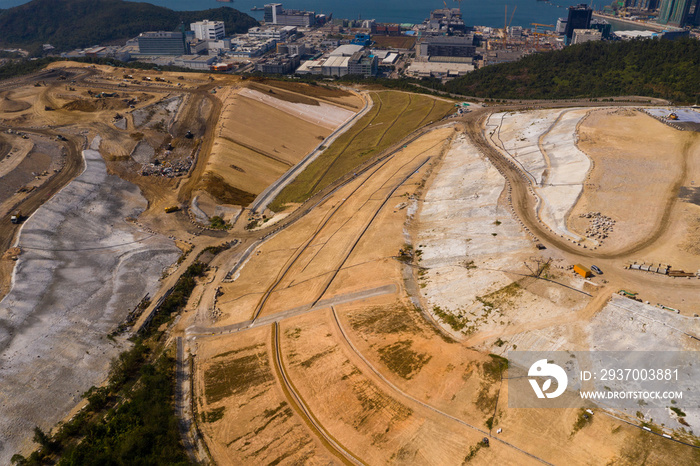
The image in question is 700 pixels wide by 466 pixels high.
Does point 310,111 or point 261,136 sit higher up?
point 310,111

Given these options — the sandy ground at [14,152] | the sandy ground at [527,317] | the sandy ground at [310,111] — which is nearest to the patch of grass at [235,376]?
the sandy ground at [527,317]

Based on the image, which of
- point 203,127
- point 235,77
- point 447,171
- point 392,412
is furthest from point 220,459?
point 235,77

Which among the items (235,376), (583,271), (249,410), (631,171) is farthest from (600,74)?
(249,410)

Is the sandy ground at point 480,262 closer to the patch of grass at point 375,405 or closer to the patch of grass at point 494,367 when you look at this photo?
the patch of grass at point 494,367

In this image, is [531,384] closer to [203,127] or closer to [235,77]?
[203,127]

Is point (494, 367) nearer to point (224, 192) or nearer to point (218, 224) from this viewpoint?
point (218, 224)

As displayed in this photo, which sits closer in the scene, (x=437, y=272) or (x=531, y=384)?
(x=531, y=384)

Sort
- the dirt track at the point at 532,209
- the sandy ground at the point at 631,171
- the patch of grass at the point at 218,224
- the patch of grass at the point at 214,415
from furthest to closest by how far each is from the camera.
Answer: the patch of grass at the point at 218,224 → the sandy ground at the point at 631,171 → the dirt track at the point at 532,209 → the patch of grass at the point at 214,415
